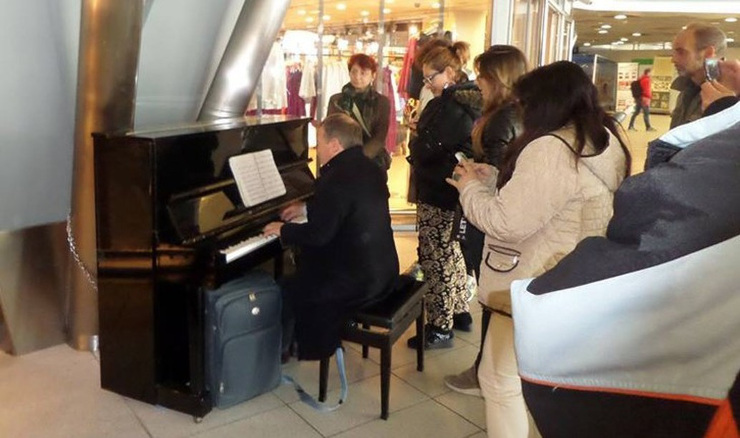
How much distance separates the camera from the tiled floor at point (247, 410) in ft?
8.40

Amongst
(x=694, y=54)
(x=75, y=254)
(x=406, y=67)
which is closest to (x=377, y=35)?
(x=406, y=67)

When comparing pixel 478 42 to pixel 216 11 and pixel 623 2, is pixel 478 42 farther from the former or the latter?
pixel 623 2

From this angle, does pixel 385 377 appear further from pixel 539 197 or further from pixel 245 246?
pixel 539 197

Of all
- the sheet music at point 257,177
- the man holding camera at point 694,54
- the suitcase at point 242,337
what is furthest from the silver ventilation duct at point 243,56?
the man holding camera at point 694,54

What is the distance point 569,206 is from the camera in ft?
6.20

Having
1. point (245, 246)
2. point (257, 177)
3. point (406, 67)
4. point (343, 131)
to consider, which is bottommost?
point (245, 246)

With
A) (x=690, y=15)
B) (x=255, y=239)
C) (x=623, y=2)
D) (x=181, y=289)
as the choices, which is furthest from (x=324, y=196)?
(x=690, y=15)

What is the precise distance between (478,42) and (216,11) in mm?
3433

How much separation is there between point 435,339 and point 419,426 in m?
0.81

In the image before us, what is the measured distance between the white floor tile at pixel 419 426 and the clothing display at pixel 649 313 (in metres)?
1.94

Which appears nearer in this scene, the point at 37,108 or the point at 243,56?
the point at 37,108

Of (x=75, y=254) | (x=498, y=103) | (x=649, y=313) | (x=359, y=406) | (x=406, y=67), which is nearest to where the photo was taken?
(x=649, y=313)

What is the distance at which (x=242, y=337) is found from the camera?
265 cm

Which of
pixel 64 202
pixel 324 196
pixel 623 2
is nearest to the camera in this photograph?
pixel 324 196
